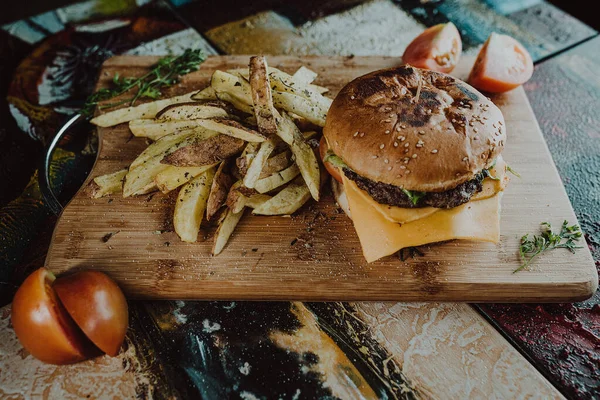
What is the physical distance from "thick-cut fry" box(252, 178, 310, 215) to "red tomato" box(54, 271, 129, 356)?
966 millimetres

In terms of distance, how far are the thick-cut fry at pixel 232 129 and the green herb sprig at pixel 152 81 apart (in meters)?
1.30

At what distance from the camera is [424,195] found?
2744 millimetres

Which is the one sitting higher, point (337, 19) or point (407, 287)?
point (337, 19)

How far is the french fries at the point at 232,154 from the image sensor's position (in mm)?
2869

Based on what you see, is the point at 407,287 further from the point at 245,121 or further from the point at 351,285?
the point at 245,121

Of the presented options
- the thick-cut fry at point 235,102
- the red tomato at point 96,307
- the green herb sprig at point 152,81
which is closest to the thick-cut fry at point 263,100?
the thick-cut fry at point 235,102

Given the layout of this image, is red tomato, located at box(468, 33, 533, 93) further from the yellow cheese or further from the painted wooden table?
the yellow cheese

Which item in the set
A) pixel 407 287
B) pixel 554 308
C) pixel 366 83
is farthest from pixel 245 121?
pixel 554 308

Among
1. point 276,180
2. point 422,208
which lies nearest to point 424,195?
point 422,208

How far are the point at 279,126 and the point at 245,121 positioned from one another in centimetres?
34

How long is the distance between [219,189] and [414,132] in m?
1.23

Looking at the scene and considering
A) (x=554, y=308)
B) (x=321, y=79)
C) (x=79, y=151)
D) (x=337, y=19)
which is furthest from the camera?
(x=337, y=19)

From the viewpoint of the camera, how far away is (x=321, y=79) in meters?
4.11

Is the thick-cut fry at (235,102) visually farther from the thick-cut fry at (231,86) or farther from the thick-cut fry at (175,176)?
the thick-cut fry at (175,176)
